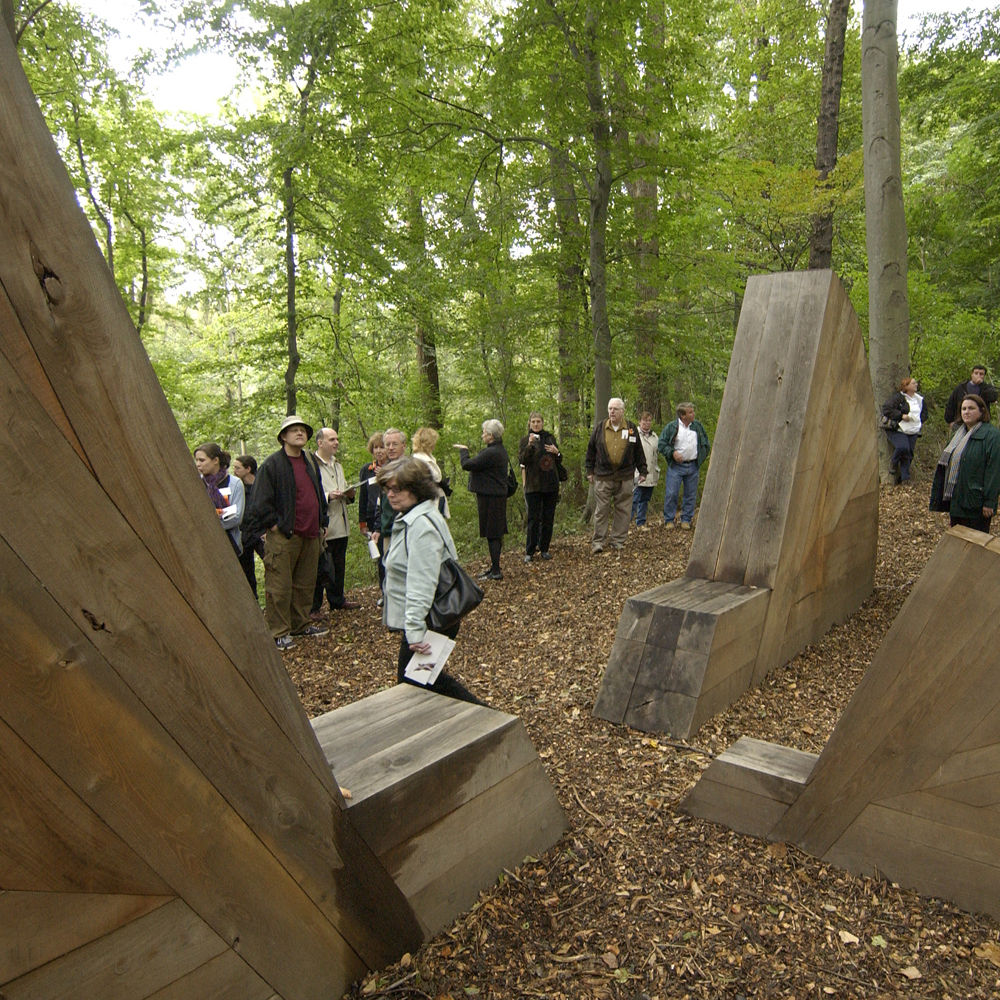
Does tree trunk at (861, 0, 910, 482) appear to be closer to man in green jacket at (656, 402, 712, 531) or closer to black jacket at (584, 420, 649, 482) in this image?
man in green jacket at (656, 402, 712, 531)

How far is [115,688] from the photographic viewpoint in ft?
5.90

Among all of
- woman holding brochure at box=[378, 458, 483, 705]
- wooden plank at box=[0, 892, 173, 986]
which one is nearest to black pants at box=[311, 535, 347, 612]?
woman holding brochure at box=[378, 458, 483, 705]

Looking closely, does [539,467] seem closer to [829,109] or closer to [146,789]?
[146,789]

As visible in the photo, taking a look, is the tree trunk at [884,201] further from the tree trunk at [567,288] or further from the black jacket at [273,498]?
the black jacket at [273,498]

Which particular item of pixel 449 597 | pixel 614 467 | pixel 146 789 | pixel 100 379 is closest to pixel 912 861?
pixel 449 597

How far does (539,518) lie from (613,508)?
92cm

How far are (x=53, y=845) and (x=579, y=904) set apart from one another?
1919 millimetres

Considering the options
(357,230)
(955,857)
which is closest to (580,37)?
(357,230)

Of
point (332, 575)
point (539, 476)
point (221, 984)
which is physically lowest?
point (332, 575)

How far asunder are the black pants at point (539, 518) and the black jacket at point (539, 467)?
0.22m

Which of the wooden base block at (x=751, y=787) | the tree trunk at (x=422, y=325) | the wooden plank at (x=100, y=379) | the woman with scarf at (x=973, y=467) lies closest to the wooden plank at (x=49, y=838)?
the wooden plank at (x=100, y=379)

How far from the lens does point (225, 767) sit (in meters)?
2.02

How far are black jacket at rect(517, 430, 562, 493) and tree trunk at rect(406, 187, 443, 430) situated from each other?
12.2ft

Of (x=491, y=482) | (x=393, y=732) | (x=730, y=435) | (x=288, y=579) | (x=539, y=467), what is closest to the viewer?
(x=393, y=732)
